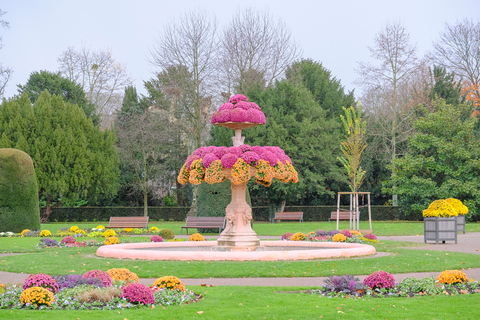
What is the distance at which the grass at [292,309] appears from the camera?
6977mm

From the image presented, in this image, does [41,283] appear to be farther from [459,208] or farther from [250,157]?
[459,208]

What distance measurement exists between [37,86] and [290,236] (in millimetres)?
33051

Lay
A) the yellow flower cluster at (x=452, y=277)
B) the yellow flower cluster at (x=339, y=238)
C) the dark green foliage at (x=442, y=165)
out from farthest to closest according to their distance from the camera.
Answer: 1. the dark green foliage at (x=442, y=165)
2. the yellow flower cluster at (x=339, y=238)
3. the yellow flower cluster at (x=452, y=277)

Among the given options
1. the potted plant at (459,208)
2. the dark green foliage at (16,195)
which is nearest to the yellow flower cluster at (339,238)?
the potted plant at (459,208)

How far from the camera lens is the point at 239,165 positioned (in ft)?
46.3

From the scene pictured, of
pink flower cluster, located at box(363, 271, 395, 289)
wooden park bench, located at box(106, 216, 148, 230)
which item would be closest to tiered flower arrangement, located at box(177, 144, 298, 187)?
pink flower cluster, located at box(363, 271, 395, 289)

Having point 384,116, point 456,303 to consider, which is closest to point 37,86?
point 384,116

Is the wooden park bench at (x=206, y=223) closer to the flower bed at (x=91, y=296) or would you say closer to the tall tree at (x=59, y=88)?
the flower bed at (x=91, y=296)

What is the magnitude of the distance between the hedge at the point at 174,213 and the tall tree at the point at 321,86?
25.3 feet

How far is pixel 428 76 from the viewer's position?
4434 centimetres

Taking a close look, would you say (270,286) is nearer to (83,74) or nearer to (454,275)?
(454,275)

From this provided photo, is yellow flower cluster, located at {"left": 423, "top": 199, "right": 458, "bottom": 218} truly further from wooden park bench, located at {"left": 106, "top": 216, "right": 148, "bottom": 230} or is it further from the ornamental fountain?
wooden park bench, located at {"left": 106, "top": 216, "right": 148, "bottom": 230}

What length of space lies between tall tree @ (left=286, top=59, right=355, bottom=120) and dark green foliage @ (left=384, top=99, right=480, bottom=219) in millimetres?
8018

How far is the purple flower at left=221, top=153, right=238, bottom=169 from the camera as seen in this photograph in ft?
46.3
